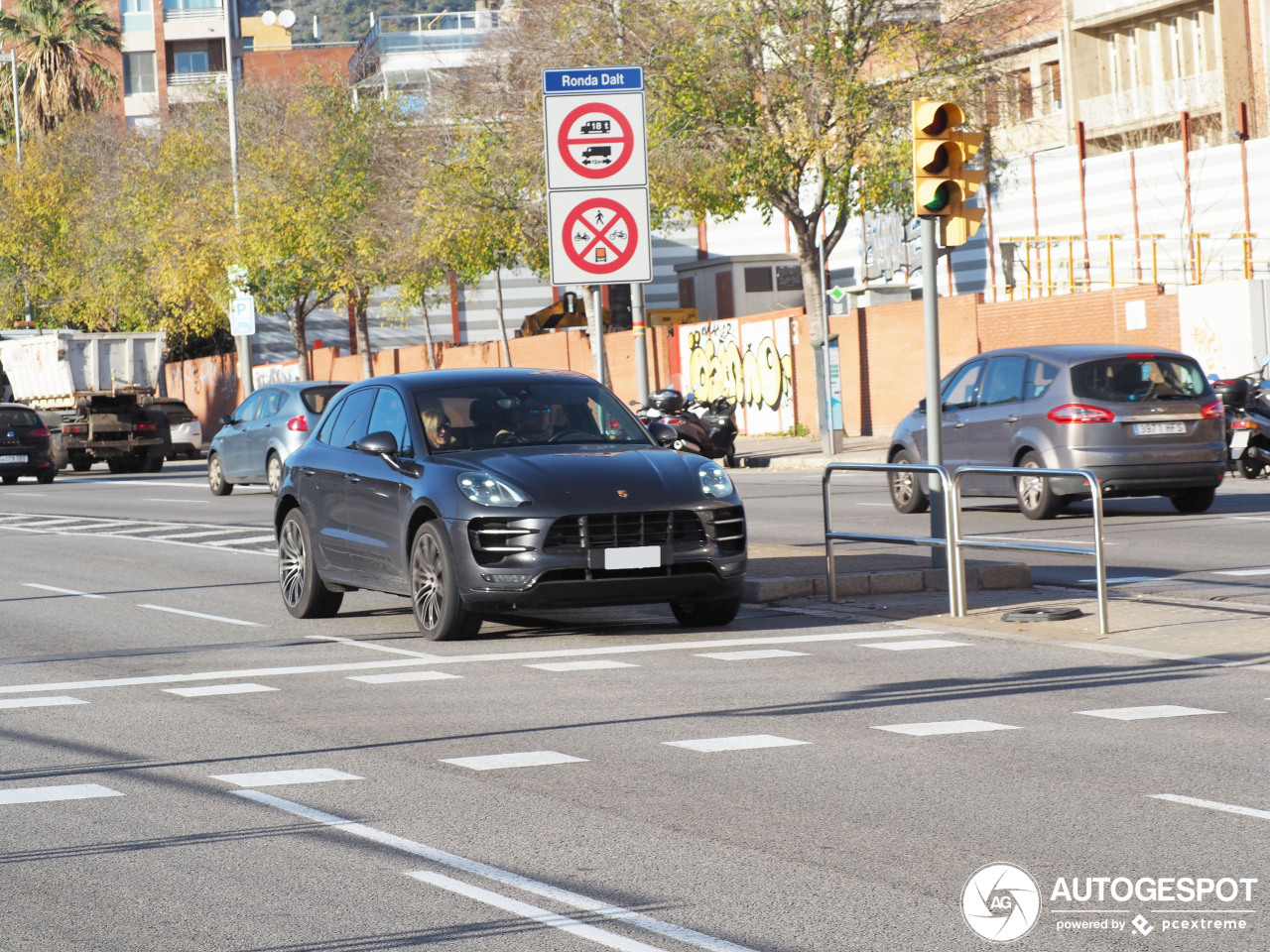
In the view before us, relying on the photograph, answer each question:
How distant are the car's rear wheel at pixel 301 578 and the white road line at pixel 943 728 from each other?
557 centimetres

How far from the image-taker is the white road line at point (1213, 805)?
633cm

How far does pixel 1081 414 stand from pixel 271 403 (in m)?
13.3

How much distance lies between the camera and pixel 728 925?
16.8ft

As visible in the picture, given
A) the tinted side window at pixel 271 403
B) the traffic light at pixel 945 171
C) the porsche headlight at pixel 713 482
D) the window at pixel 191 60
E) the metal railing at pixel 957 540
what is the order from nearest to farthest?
the metal railing at pixel 957 540 < the porsche headlight at pixel 713 482 < the traffic light at pixel 945 171 < the tinted side window at pixel 271 403 < the window at pixel 191 60

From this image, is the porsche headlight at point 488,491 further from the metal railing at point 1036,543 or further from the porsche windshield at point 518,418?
the metal railing at point 1036,543

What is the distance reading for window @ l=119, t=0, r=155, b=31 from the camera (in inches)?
3423

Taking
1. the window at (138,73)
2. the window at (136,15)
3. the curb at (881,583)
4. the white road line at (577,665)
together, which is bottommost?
the white road line at (577,665)

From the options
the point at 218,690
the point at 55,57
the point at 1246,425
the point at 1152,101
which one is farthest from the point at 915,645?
the point at 55,57

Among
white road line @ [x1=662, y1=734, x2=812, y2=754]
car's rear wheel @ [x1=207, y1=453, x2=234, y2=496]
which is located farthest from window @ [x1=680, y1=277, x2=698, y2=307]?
white road line @ [x1=662, y1=734, x2=812, y2=754]

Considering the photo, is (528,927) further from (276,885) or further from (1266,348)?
(1266,348)

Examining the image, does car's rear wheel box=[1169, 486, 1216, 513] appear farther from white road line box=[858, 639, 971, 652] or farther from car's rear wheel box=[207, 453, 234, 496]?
car's rear wheel box=[207, 453, 234, 496]

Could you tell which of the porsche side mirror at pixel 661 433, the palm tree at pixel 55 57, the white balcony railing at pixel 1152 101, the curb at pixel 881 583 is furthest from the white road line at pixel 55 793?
the palm tree at pixel 55 57

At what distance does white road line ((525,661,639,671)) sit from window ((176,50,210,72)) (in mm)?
82435

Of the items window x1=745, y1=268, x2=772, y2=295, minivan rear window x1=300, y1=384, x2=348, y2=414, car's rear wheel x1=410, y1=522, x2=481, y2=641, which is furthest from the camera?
window x1=745, y1=268, x2=772, y2=295
